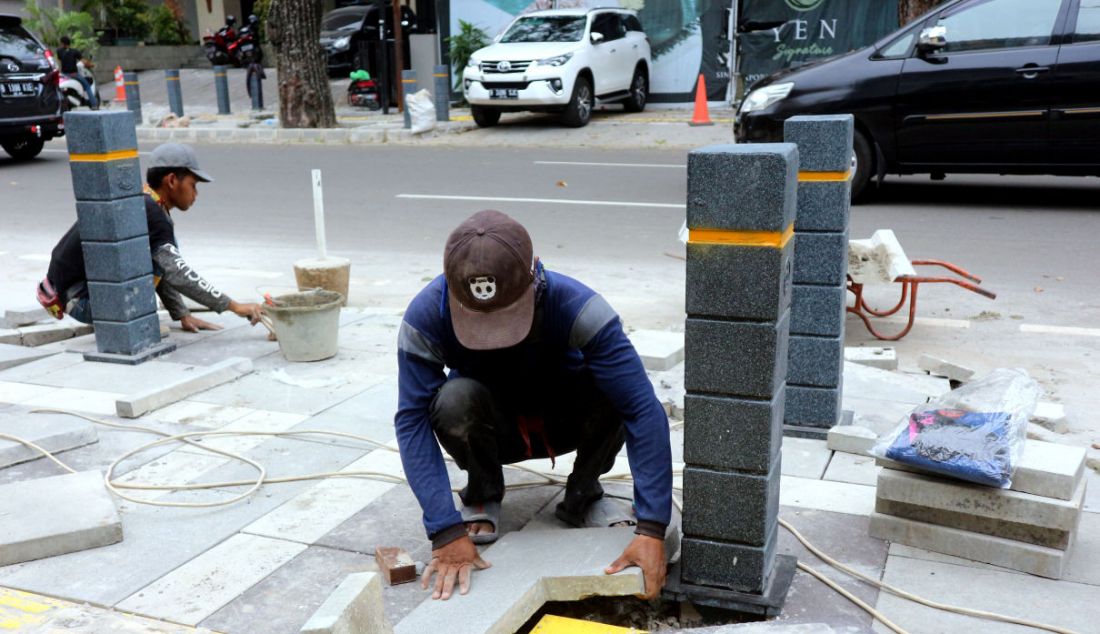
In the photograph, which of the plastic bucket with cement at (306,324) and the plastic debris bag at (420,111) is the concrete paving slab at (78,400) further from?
the plastic debris bag at (420,111)

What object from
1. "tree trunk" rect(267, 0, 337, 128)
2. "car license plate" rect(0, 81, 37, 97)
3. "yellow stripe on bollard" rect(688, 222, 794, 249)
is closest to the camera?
"yellow stripe on bollard" rect(688, 222, 794, 249)

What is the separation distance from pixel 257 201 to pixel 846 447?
8.13 meters

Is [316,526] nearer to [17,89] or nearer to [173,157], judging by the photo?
[173,157]

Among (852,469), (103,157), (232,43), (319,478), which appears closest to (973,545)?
(852,469)

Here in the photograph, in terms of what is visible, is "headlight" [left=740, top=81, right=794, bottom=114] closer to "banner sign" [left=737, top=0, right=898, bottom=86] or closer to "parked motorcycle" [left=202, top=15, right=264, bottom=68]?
"banner sign" [left=737, top=0, right=898, bottom=86]

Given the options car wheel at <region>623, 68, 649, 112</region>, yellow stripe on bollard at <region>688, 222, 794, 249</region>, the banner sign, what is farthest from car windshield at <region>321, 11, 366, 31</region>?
yellow stripe on bollard at <region>688, 222, 794, 249</region>

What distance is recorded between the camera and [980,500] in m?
3.14

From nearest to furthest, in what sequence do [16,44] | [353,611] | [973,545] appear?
[353,611] < [973,545] < [16,44]

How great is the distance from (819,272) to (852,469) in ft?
2.66

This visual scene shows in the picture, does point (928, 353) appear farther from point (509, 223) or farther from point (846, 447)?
point (509, 223)

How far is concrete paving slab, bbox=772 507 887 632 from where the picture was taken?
9.49 feet

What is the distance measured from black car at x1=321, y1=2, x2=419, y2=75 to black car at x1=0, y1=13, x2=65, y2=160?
23.8ft

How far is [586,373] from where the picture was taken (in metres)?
3.17

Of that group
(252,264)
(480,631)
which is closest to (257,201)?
(252,264)
